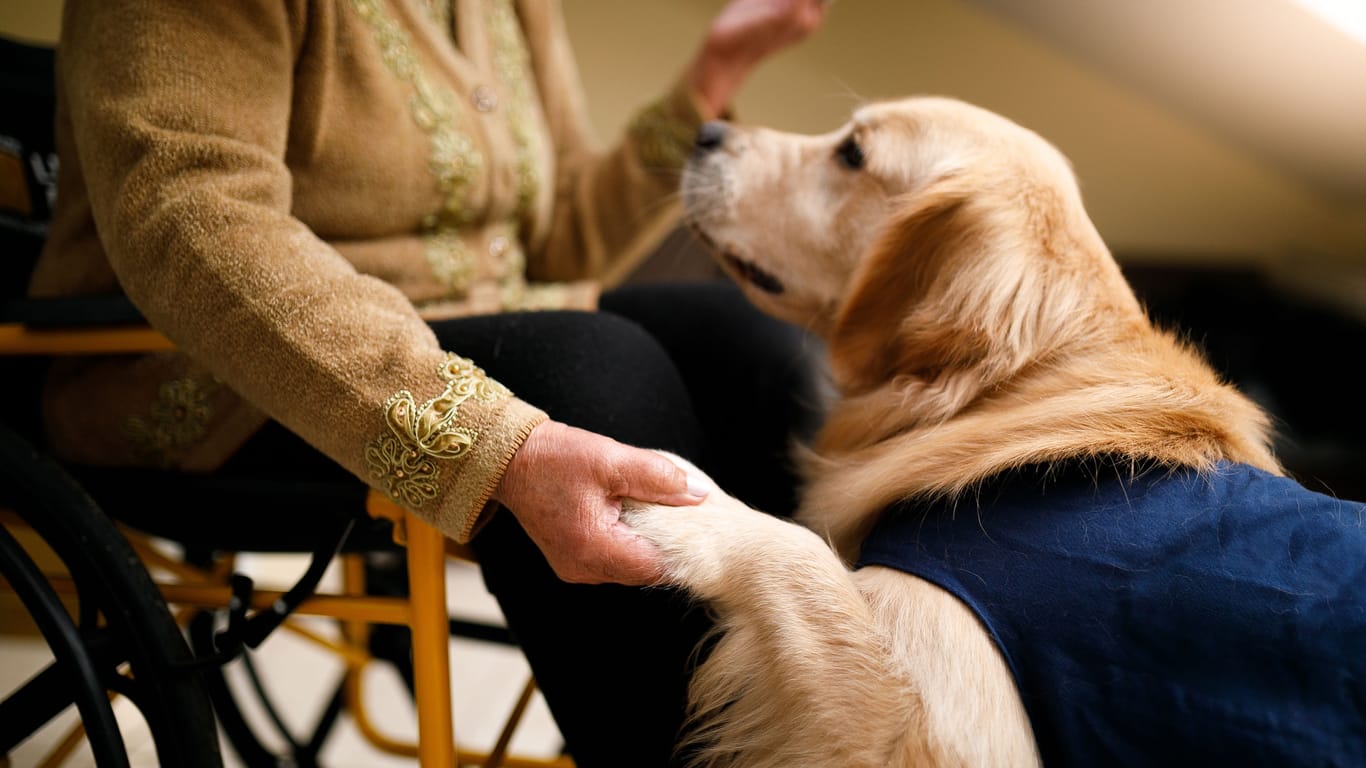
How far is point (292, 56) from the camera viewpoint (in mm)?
640

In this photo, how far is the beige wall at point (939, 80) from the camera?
6.49 ft

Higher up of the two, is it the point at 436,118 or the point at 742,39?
the point at 742,39

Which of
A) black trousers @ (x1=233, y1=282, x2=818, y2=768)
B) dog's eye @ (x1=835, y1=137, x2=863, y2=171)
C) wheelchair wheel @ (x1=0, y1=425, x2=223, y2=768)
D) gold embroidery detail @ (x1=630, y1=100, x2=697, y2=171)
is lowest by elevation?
wheelchair wheel @ (x1=0, y1=425, x2=223, y2=768)

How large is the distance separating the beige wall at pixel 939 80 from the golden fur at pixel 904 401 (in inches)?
38.6

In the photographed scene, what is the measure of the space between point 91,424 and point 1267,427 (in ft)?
3.12

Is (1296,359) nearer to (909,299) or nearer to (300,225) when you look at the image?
(909,299)

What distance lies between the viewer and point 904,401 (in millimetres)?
666

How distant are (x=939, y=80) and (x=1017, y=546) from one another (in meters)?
1.82

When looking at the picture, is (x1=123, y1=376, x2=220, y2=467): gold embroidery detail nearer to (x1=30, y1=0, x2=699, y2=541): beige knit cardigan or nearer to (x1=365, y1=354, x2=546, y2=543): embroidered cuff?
(x1=30, y1=0, x2=699, y2=541): beige knit cardigan

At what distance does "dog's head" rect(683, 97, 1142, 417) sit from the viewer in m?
0.64

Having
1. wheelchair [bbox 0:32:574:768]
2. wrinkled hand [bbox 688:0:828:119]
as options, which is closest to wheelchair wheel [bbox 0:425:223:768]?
wheelchair [bbox 0:32:574:768]

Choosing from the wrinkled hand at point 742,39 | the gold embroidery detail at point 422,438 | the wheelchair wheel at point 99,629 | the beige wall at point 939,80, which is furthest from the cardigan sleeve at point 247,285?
the beige wall at point 939,80

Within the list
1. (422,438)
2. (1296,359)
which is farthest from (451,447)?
(1296,359)

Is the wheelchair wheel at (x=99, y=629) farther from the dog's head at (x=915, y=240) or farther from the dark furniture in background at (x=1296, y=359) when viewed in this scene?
the dark furniture in background at (x=1296, y=359)
